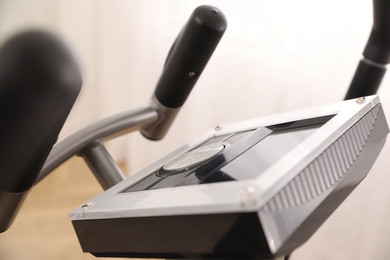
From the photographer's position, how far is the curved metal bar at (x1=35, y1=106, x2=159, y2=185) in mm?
716

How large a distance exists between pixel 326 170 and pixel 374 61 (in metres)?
0.42

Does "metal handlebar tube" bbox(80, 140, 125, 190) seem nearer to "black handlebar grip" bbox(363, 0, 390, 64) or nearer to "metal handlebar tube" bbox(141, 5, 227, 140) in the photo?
"metal handlebar tube" bbox(141, 5, 227, 140)

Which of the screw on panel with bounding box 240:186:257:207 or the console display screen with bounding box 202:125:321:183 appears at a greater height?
the screw on panel with bounding box 240:186:257:207

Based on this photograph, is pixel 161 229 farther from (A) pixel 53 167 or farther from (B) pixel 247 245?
(A) pixel 53 167

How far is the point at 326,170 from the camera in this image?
422mm

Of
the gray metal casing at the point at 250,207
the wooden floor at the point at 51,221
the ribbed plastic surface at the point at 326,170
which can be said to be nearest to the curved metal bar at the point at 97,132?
the gray metal casing at the point at 250,207

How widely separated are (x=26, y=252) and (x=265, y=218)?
54.2 inches

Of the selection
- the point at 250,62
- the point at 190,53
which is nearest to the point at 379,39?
the point at 190,53

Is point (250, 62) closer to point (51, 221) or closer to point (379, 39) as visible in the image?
point (379, 39)

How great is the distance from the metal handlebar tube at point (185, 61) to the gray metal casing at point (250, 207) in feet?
0.85

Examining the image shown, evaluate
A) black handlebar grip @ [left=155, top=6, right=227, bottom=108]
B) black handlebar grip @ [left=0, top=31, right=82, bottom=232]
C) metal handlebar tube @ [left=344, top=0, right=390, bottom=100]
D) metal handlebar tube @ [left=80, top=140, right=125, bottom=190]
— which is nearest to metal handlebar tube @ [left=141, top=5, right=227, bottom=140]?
black handlebar grip @ [left=155, top=6, right=227, bottom=108]

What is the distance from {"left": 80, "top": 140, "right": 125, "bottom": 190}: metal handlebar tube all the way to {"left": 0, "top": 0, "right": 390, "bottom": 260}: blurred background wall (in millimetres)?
280

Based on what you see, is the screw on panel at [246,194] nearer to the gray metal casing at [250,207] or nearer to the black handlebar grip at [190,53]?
the gray metal casing at [250,207]

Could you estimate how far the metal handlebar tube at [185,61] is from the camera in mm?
724
